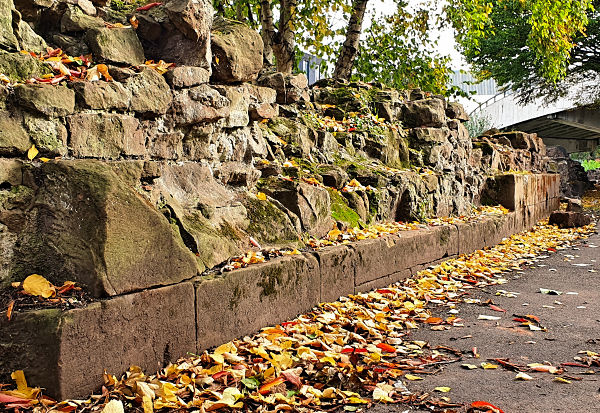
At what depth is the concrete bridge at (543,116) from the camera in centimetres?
2952

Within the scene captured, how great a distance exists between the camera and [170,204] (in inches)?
143

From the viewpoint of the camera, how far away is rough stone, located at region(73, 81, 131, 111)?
335cm

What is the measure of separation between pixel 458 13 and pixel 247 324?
9.70m

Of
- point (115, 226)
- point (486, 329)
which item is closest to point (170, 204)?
point (115, 226)

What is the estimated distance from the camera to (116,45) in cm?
394

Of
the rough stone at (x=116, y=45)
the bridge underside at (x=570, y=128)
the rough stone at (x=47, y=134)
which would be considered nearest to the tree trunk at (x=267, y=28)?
the rough stone at (x=116, y=45)

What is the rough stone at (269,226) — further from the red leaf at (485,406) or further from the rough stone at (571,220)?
the rough stone at (571,220)

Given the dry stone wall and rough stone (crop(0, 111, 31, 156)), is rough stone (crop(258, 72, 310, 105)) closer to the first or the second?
the dry stone wall

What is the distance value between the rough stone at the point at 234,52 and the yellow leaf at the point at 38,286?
2.51 m

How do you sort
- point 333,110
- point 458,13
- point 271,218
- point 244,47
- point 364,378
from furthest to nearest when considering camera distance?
point 458,13 < point 333,110 < point 244,47 < point 271,218 < point 364,378

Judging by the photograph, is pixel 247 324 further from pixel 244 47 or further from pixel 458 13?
pixel 458 13

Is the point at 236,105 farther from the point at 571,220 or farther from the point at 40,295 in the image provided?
the point at 571,220

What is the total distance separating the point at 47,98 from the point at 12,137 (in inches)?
12.7

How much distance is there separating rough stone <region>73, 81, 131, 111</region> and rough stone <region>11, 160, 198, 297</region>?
55cm
